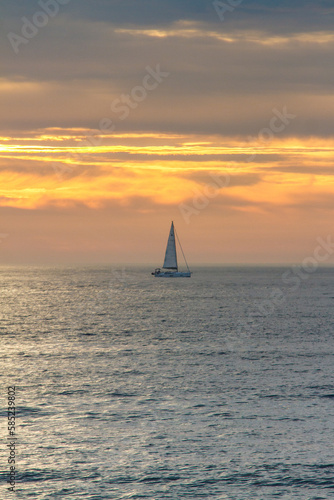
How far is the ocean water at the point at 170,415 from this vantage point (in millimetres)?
36969

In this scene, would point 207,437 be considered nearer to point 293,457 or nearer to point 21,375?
point 293,457

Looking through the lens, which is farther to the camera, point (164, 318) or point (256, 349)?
point (164, 318)

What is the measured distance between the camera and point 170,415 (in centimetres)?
4969

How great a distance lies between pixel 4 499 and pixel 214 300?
14876 centimetres

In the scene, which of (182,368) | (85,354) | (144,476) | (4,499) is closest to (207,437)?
(144,476)

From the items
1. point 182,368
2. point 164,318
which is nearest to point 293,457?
point 182,368

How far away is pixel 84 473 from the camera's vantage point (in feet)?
125

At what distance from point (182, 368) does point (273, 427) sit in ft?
76.3

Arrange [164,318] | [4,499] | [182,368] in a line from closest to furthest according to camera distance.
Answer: [4,499], [182,368], [164,318]

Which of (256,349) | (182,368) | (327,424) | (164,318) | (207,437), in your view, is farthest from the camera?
(164,318)

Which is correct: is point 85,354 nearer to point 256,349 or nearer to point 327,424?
point 256,349

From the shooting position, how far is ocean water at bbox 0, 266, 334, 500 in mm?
36969

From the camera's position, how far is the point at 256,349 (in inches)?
3356

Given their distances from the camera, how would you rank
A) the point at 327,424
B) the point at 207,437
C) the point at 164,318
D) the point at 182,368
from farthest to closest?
1. the point at 164,318
2. the point at 182,368
3. the point at 327,424
4. the point at 207,437
